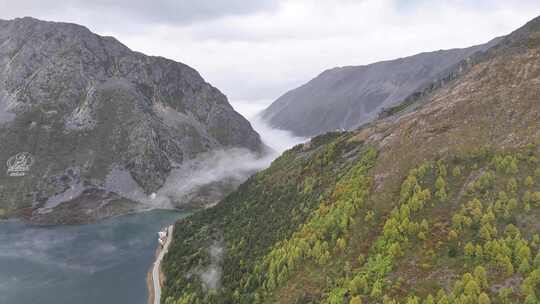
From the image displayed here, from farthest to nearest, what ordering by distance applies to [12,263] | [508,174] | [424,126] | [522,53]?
[12,263] < [522,53] < [424,126] < [508,174]

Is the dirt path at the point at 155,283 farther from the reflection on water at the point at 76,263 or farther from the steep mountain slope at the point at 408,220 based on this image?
the steep mountain slope at the point at 408,220

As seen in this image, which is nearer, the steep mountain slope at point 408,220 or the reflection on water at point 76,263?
the steep mountain slope at point 408,220

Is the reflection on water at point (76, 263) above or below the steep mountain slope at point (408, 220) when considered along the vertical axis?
below

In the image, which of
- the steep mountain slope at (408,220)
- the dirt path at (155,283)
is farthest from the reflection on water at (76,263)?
the steep mountain slope at (408,220)

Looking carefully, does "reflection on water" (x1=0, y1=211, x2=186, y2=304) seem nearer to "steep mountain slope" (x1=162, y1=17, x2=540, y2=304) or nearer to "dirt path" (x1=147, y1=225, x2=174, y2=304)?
"dirt path" (x1=147, y1=225, x2=174, y2=304)

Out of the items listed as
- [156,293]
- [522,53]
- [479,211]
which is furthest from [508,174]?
[156,293]

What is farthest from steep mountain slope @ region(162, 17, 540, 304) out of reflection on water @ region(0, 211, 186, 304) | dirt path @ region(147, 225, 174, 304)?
reflection on water @ region(0, 211, 186, 304)

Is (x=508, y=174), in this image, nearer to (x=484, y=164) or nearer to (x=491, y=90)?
(x=484, y=164)
